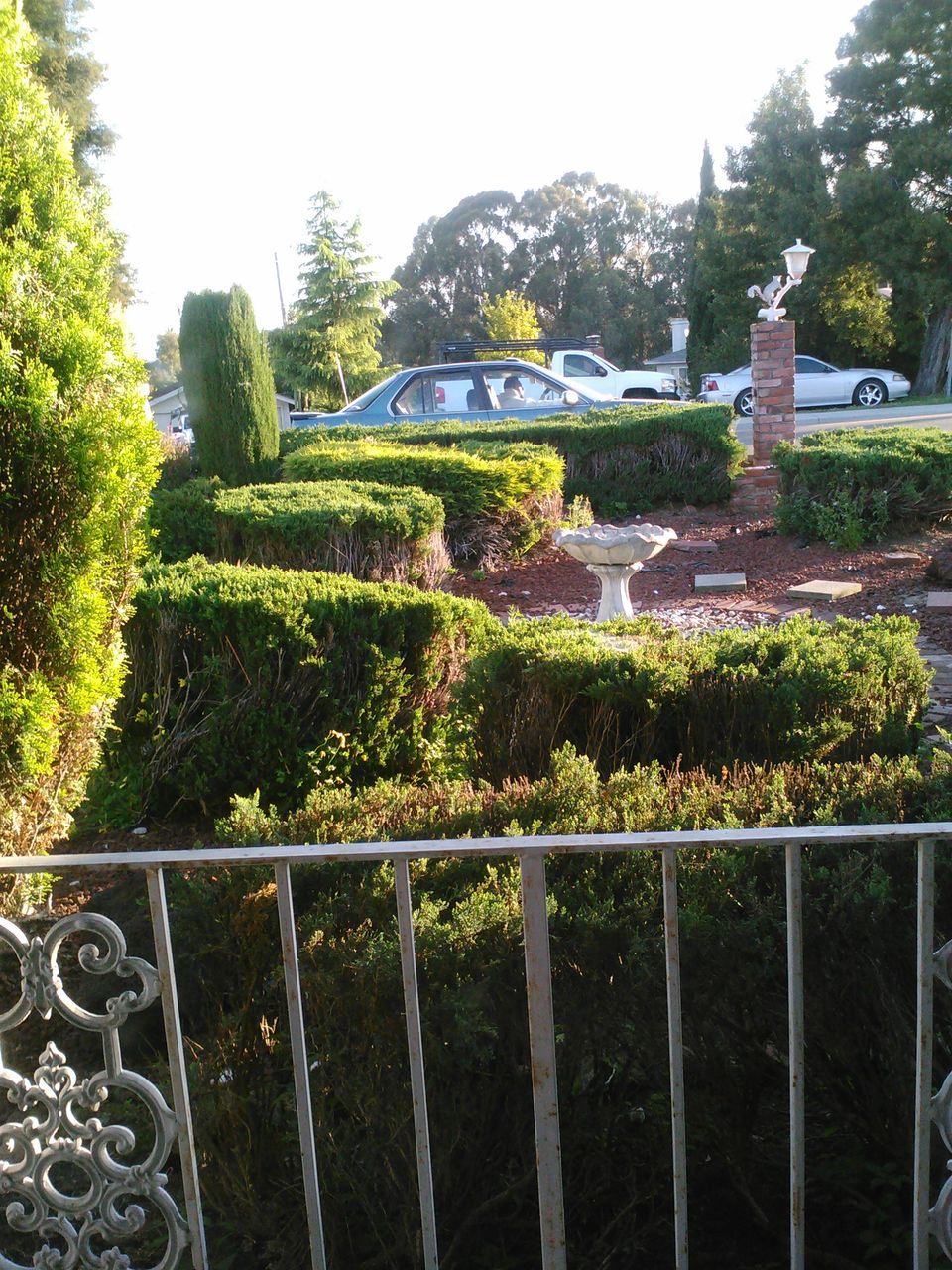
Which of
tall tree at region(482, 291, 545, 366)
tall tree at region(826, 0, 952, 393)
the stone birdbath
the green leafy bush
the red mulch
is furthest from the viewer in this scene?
tall tree at region(482, 291, 545, 366)

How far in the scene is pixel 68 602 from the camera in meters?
2.70

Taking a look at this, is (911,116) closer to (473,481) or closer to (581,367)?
(581,367)

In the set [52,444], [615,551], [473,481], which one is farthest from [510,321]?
[52,444]

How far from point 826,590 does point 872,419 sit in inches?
554

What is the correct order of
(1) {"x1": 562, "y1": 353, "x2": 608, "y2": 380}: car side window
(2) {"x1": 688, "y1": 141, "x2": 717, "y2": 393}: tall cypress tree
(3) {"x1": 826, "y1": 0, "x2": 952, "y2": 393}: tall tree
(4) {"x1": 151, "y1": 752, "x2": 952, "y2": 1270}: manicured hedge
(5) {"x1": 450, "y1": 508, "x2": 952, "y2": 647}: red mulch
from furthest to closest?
(2) {"x1": 688, "y1": 141, "x2": 717, "y2": 393}: tall cypress tree
(3) {"x1": 826, "y1": 0, "x2": 952, "y2": 393}: tall tree
(1) {"x1": 562, "y1": 353, "x2": 608, "y2": 380}: car side window
(5) {"x1": 450, "y1": 508, "x2": 952, "y2": 647}: red mulch
(4) {"x1": 151, "y1": 752, "x2": 952, "y2": 1270}: manicured hedge

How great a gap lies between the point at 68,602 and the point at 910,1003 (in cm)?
208

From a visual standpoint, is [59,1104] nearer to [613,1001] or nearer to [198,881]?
[198,881]

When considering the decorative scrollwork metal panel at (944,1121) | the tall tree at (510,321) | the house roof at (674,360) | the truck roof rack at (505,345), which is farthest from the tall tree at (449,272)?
the decorative scrollwork metal panel at (944,1121)

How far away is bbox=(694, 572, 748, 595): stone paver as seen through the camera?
29.3 ft

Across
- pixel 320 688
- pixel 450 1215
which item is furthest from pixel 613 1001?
pixel 320 688

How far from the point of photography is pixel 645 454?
1220 centimetres

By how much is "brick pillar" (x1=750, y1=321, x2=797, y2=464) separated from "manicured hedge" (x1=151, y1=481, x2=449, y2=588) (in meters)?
5.69

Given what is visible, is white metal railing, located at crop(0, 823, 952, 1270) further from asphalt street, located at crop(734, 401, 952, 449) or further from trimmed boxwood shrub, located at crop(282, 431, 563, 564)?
asphalt street, located at crop(734, 401, 952, 449)

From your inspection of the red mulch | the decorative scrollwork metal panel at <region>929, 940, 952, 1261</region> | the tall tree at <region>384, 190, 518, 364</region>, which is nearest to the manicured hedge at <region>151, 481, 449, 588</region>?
Answer: the red mulch
